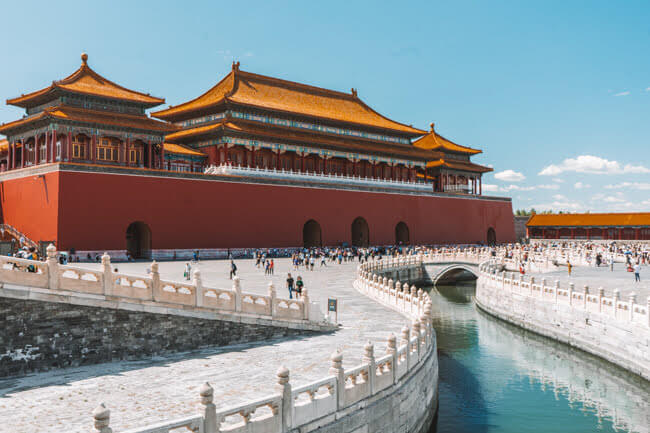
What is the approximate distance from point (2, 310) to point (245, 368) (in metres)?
4.80

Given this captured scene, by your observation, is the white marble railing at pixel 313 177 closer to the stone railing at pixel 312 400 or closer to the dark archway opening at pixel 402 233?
the dark archway opening at pixel 402 233

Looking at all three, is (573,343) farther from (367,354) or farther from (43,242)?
(43,242)

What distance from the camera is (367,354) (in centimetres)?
940

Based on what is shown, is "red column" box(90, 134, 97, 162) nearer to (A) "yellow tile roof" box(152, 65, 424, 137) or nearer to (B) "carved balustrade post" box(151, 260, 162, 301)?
(A) "yellow tile roof" box(152, 65, 424, 137)

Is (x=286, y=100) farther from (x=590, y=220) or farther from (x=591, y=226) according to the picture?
(x=590, y=220)

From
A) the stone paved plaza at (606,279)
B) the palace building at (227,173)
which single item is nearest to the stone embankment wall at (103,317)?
the stone paved plaza at (606,279)

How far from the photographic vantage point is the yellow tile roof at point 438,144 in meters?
54.5

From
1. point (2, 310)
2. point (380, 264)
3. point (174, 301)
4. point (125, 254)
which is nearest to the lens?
point (2, 310)

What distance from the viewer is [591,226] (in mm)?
57000

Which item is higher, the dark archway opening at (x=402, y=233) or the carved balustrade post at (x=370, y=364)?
the dark archway opening at (x=402, y=233)

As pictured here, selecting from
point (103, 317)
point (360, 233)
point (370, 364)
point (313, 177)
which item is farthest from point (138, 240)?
point (370, 364)

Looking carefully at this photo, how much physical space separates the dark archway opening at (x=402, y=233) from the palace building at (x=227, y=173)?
0.29 ft

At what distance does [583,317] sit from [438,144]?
3706 centimetres

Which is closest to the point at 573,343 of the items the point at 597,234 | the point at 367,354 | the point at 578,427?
the point at 578,427
